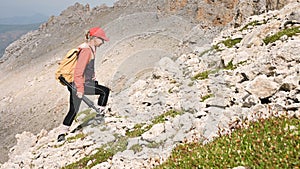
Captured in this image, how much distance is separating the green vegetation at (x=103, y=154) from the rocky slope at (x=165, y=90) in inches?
19.2

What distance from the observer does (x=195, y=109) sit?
14.2m

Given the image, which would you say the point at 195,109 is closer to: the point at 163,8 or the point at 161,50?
the point at 161,50

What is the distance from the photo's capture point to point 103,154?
14.5 meters

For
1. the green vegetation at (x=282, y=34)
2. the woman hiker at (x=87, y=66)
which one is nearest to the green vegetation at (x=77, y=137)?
the woman hiker at (x=87, y=66)

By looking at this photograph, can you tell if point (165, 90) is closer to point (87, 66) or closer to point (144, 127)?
point (144, 127)

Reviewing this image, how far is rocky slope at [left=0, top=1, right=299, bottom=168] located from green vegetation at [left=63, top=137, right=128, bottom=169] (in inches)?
19.2

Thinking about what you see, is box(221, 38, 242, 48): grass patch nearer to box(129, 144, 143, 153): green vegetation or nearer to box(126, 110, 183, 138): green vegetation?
box(126, 110, 183, 138): green vegetation

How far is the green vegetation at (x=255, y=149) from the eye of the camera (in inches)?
261

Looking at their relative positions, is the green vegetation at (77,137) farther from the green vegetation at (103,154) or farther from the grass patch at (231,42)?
the grass patch at (231,42)

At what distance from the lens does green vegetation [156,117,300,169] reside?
21.8 feet

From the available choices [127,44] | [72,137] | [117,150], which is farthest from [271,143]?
[127,44]

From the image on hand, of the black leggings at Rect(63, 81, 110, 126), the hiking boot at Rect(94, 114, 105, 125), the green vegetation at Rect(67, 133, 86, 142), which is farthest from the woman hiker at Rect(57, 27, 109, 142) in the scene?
the hiking boot at Rect(94, 114, 105, 125)

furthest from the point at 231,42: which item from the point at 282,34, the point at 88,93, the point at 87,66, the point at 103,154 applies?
the point at 103,154

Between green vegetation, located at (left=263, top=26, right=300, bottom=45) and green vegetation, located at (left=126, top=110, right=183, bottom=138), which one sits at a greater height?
green vegetation, located at (left=263, top=26, right=300, bottom=45)
